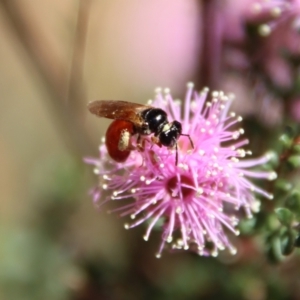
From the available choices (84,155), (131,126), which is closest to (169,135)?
(131,126)

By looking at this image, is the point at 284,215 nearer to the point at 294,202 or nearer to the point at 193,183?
the point at 294,202

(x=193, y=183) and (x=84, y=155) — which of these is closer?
(x=193, y=183)

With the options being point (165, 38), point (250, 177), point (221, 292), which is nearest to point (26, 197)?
point (165, 38)

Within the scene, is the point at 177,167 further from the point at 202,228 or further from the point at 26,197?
the point at 26,197

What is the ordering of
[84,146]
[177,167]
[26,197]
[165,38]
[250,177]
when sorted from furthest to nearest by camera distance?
1. [26,197]
2. [165,38]
3. [84,146]
4. [250,177]
5. [177,167]

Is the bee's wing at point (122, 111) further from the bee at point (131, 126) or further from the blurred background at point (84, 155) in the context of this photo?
the blurred background at point (84, 155)

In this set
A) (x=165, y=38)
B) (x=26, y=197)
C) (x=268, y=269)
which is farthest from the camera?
(x=26, y=197)

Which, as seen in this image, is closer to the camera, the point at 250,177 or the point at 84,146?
the point at 250,177

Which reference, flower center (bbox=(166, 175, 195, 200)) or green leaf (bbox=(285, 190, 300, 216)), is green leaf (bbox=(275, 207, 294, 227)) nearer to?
green leaf (bbox=(285, 190, 300, 216))
